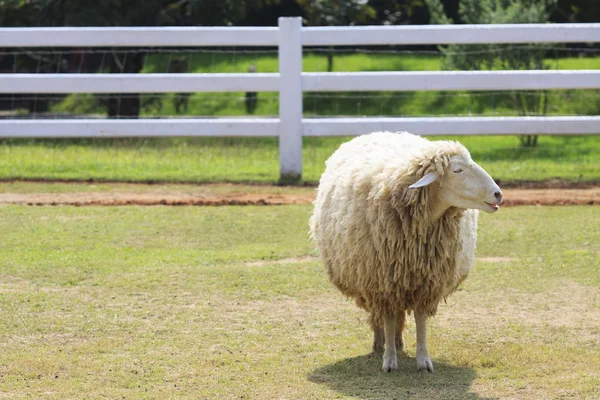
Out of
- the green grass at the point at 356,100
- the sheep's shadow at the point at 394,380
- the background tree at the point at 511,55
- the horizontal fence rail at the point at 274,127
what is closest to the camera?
the sheep's shadow at the point at 394,380

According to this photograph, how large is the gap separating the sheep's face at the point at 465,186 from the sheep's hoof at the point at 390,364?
40.2 inches

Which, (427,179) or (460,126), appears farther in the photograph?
(460,126)

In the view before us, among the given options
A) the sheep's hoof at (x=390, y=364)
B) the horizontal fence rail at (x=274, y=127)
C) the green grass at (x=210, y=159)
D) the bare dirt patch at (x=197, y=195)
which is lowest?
the sheep's hoof at (x=390, y=364)

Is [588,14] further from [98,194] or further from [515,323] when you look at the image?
[515,323]

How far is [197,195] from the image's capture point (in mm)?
11805

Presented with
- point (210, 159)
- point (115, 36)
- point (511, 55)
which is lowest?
point (210, 159)

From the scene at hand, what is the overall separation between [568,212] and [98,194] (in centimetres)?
551

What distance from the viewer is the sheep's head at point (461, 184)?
590cm

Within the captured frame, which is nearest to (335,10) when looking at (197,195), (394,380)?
(197,195)

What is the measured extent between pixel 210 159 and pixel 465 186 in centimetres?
846

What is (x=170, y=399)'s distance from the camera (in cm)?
543

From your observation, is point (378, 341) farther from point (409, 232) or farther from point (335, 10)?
point (335, 10)

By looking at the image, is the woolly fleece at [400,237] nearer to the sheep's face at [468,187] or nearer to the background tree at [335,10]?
the sheep's face at [468,187]

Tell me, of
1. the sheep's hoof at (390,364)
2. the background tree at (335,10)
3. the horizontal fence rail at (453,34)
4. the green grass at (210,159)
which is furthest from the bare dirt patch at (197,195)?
the background tree at (335,10)
